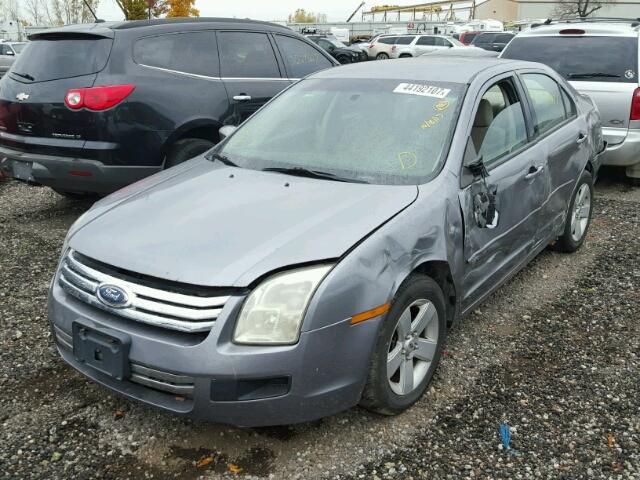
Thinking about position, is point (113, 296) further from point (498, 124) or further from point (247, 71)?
point (247, 71)

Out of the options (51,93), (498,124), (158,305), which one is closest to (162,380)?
(158,305)

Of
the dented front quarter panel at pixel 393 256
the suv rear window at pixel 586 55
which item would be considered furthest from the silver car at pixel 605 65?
the dented front quarter panel at pixel 393 256

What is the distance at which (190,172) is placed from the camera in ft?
11.5

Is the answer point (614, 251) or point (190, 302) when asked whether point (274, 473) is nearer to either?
point (190, 302)

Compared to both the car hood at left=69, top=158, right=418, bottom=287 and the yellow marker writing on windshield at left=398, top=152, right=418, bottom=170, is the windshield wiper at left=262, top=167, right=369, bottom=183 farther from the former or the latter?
the yellow marker writing on windshield at left=398, top=152, right=418, bottom=170

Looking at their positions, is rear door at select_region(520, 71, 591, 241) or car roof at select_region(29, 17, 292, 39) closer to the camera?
rear door at select_region(520, 71, 591, 241)

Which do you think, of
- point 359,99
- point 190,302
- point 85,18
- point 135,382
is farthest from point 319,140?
point 85,18

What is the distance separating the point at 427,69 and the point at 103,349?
8.08ft

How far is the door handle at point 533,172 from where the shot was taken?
12.3 ft

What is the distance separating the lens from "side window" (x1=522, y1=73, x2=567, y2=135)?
415cm

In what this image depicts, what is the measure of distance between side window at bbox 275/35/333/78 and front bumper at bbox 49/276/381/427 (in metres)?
4.42

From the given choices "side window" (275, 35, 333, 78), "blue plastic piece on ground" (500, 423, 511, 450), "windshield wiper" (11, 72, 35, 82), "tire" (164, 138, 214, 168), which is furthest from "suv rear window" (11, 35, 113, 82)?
"blue plastic piece on ground" (500, 423, 511, 450)

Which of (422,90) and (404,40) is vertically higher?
(422,90)

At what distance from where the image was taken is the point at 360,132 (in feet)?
11.2
